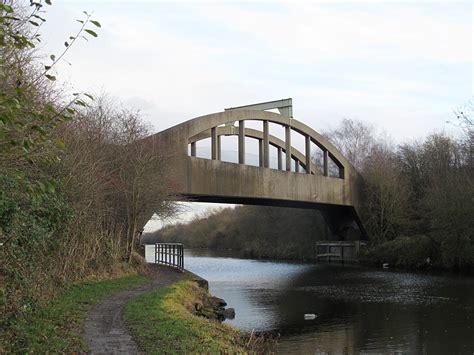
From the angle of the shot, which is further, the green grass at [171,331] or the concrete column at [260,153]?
the concrete column at [260,153]

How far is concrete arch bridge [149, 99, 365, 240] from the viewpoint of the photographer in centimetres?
2763

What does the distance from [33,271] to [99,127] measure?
1074 centimetres

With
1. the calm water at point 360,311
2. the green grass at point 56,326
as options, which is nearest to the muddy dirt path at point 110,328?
the green grass at point 56,326

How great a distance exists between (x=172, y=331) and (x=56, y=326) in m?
2.01

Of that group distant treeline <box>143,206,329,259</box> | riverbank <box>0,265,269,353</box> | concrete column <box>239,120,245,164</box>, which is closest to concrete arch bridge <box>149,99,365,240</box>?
concrete column <box>239,120,245,164</box>

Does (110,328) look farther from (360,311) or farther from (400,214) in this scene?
(400,214)

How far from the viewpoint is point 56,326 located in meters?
9.02

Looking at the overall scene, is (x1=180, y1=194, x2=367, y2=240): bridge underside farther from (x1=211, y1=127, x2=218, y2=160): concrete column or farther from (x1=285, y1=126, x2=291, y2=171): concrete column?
(x1=211, y1=127, x2=218, y2=160): concrete column

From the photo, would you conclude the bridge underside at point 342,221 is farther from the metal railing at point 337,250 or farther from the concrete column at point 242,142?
the concrete column at point 242,142

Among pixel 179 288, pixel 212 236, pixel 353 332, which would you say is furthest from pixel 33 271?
pixel 212 236

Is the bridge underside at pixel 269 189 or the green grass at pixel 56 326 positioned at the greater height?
the bridge underside at pixel 269 189

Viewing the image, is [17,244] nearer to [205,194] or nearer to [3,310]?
[3,310]

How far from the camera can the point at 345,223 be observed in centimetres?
4788

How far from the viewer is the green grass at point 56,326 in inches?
292
